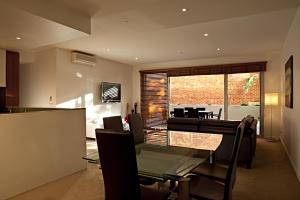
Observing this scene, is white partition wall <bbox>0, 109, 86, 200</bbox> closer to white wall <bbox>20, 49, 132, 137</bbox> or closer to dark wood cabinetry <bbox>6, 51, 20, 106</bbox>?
white wall <bbox>20, 49, 132, 137</bbox>

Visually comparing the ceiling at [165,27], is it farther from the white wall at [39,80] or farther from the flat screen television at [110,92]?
the flat screen television at [110,92]

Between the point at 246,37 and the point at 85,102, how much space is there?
501 centimetres

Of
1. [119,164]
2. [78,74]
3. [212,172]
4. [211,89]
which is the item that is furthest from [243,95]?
[119,164]

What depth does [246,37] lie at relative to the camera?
513 cm

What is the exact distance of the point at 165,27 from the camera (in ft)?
13.5

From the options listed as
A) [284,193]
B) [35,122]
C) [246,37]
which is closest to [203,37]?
[246,37]

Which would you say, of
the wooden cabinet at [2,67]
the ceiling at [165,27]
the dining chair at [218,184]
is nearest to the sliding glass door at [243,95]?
the ceiling at [165,27]

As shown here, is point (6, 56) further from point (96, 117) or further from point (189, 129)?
point (189, 129)

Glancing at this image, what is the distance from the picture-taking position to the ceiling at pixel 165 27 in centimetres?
315

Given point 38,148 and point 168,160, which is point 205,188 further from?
point 38,148

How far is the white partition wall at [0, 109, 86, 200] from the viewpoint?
2840 millimetres

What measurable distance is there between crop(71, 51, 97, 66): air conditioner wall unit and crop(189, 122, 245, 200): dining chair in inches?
212

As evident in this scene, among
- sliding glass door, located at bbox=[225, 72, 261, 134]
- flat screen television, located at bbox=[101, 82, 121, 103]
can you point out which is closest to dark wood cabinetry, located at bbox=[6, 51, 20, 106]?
flat screen television, located at bbox=[101, 82, 121, 103]

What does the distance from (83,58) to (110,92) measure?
167cm
